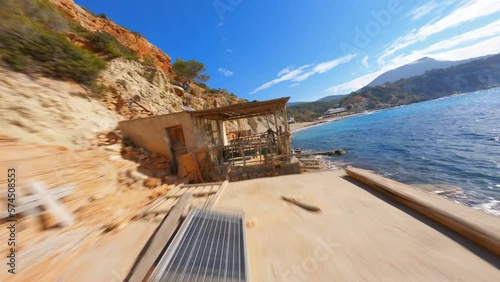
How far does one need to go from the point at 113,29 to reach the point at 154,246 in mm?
38269

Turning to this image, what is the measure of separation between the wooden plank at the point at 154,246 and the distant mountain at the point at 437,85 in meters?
129

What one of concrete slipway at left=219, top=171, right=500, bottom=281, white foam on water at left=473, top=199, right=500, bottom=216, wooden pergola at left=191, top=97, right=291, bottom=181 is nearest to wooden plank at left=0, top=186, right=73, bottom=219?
concrete slipway at left=219, top=171, right=500, bottom=281

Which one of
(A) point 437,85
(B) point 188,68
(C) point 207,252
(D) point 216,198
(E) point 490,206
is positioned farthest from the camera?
(A) point 437,85

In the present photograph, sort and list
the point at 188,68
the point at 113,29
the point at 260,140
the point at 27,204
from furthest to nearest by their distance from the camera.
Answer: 1. the point at 188,68
2. the point at 113,29
3. the point at 260,140
4. the point at 27,204

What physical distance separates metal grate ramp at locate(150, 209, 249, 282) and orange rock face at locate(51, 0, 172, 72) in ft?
96.9

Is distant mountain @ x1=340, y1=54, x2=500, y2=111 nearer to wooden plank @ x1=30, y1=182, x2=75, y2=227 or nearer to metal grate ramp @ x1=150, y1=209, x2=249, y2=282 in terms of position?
metal grate ramp @ x1=150, y1=209, x2=249, y2=282

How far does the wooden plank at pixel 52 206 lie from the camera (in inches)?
129

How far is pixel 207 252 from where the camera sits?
202 cm

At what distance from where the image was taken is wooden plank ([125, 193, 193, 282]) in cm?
180

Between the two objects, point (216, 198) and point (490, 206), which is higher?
point (216, 198)

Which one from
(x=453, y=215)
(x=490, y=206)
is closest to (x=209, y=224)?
(x=453, y=215)

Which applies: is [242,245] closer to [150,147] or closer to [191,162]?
[191,162]

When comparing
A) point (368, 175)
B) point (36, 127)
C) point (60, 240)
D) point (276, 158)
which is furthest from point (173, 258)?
point (276, 158)

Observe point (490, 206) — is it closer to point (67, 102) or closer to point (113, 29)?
point (67, 102)
